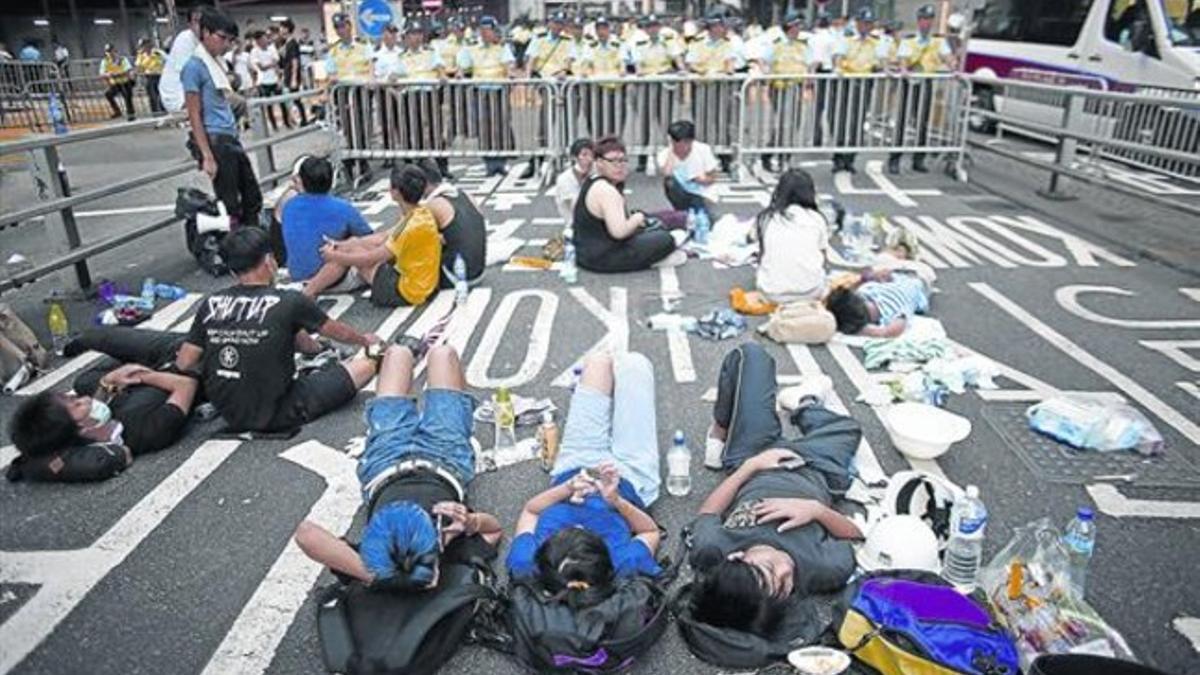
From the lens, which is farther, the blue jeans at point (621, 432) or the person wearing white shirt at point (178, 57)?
the person wearing white shirt at point (178, 57)

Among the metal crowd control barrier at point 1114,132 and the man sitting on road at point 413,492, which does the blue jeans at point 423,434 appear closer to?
the man sitting on road at point 413,492

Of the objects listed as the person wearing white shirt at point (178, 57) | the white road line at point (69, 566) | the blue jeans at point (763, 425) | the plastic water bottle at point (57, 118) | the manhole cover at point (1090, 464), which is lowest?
the white road line at point (69, 566)

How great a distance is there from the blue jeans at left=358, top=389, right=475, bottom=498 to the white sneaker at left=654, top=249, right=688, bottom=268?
3721mm

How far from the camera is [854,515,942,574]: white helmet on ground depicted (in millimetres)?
3264

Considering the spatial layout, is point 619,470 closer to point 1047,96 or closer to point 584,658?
point 584,658

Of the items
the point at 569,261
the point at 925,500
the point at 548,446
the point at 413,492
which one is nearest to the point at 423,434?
the point at 413,492

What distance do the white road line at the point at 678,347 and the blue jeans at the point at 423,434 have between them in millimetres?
1671

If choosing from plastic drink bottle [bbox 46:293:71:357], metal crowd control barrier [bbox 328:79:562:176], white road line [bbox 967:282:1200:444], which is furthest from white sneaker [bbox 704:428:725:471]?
metal crowd control barrier [bbox 328:79:562:176]

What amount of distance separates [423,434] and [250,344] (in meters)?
1.20

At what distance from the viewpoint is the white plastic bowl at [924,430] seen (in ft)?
13.7

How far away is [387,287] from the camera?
6617 millimetres

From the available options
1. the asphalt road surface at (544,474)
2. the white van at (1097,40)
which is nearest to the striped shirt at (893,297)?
the asphalt road surface at (544,474)

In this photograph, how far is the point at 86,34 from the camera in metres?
29.5

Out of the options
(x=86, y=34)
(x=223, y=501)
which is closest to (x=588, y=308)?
(x=223, y=501)
